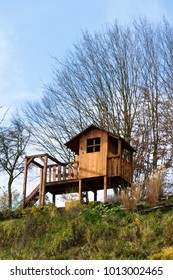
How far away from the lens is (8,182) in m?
31.0

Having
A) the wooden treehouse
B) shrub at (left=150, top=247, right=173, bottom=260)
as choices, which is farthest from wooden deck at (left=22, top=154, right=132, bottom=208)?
shrub at (left=150, top=247, right=173, bottom=260)

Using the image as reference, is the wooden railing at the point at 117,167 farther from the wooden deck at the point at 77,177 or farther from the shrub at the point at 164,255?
the shrub at the point at 164,255

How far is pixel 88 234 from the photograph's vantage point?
19.8 metres

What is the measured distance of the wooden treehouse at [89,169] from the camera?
25.4m

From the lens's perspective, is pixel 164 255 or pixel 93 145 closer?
pixel 164 255

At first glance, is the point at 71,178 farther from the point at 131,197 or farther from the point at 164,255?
A: the point at 164,255

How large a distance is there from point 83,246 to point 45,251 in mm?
1176

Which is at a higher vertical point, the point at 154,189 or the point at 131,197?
the point at 154,189

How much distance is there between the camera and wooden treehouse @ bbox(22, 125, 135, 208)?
25.4 m

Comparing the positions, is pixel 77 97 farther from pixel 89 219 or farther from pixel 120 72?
pixel 89 219

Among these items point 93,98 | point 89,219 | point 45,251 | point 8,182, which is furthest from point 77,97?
point 45,251

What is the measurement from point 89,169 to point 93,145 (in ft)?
3.47

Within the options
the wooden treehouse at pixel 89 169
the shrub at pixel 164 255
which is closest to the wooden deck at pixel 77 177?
the wooden treehouse at pixel 89 169

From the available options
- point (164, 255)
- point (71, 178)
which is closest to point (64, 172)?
point (71, 178)
